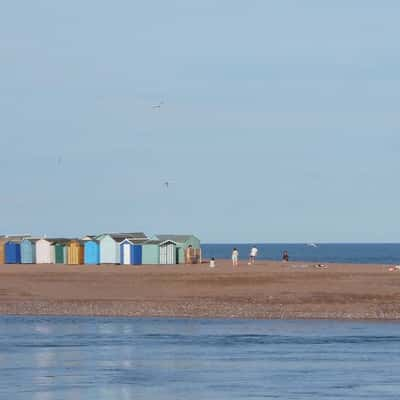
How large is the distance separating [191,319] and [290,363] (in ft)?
45.5

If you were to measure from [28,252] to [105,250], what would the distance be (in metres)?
5.50

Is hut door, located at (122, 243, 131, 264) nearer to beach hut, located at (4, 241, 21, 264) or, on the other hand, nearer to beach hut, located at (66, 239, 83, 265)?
beach hut, located at (66, 239, 83, 265)

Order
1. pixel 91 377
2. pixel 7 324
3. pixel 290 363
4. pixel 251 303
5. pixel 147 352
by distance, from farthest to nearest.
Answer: pixel 251 303 < pixel 7 324 < pixel 147 352 < pixel 290 363 < pixel 91 377

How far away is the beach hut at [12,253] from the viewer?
3292 inches

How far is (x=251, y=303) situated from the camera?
54.4m

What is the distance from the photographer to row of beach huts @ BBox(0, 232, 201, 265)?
3127 inches

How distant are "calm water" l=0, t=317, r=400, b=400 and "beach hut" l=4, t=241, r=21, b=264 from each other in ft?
107

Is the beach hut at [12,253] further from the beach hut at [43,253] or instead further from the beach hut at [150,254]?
the beach hut at [150,254]

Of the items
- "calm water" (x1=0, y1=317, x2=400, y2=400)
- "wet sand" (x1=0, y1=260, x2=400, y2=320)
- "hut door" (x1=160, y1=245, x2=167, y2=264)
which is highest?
"hut door" (x1=160, y1=245, x2=167, y2=264)

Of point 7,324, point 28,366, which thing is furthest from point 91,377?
point 7,324

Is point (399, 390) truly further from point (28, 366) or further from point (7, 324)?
point (7, 324)

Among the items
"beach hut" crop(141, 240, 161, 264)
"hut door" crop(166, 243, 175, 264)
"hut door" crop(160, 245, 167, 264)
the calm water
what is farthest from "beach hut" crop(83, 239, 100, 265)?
the calm water

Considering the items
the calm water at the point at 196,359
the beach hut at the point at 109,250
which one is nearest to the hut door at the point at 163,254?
the beach hut at the point at 109,250

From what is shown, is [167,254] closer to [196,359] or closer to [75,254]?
[75,254]
